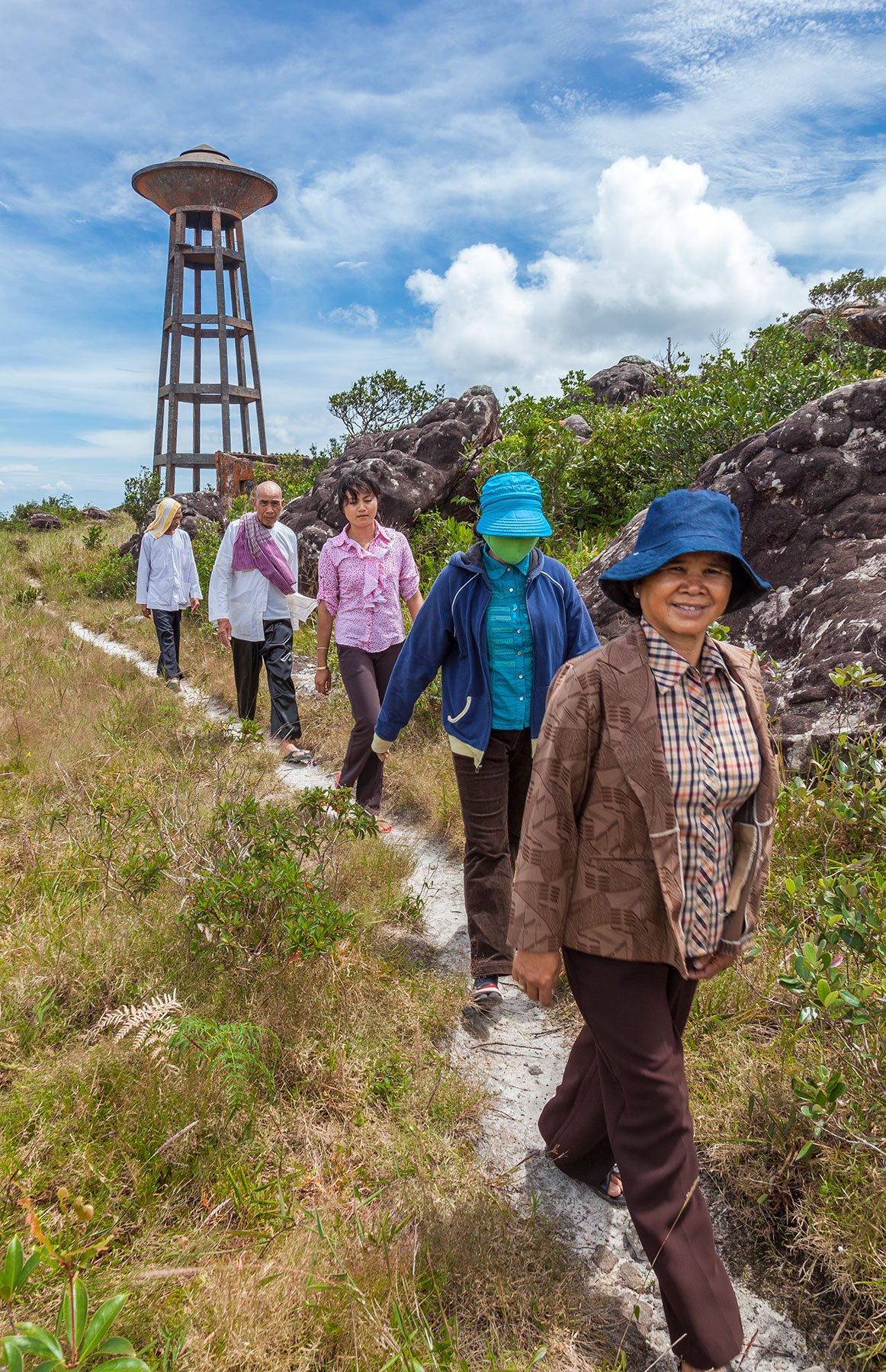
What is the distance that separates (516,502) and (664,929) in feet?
6.01

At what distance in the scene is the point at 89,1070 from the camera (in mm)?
2676

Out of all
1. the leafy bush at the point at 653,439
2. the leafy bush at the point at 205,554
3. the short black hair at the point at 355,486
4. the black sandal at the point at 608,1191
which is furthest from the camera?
the leafy bush at the point at 205,554

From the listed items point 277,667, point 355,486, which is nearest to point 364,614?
point 355,486

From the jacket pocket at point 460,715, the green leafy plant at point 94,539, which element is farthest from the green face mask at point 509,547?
the green leafy plant at point 94,539

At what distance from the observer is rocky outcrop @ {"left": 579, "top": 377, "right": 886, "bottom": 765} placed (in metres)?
4.43

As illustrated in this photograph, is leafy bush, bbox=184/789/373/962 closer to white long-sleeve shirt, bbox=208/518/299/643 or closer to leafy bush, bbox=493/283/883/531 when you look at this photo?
white long-sleeve shirt, bbox=208/518/299/643

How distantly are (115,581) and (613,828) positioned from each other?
17.9m

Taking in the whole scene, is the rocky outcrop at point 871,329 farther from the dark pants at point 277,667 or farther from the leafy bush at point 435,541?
the dark pants at point 277,667

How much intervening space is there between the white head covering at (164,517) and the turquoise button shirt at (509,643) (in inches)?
290

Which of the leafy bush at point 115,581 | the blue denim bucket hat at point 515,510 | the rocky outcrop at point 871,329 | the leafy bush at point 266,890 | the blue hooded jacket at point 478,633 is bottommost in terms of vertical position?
the leafy bush at point 266,890

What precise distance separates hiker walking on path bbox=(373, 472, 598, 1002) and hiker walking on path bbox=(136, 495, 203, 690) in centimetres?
700

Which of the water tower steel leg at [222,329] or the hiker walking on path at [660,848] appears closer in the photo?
the hiker walking on path at [660,848]

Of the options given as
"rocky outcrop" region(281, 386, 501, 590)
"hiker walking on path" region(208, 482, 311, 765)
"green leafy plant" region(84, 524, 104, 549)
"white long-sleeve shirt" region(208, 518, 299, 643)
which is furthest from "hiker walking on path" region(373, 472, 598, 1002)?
"green leafy plant" region(84, 524, 104, 549)

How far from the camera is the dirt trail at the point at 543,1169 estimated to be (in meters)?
2.19
